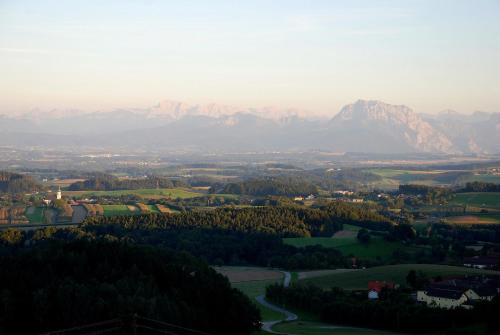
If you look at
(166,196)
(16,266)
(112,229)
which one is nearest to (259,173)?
(166,196)

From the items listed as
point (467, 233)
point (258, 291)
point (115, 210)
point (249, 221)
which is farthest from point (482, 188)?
point (258, 291)

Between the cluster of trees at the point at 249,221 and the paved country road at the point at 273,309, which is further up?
the cluster of trees at the point at 249,221

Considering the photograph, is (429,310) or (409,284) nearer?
(429,310)

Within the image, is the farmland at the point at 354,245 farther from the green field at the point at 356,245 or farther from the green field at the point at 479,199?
the green field at the point at 479,199

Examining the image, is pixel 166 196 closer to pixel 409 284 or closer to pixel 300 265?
pixel 300 265

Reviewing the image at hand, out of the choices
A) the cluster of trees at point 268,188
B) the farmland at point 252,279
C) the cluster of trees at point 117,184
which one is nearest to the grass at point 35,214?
the farmland at point 252,279

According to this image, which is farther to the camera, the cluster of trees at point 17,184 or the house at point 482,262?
the cluster of trees at point 17,184
